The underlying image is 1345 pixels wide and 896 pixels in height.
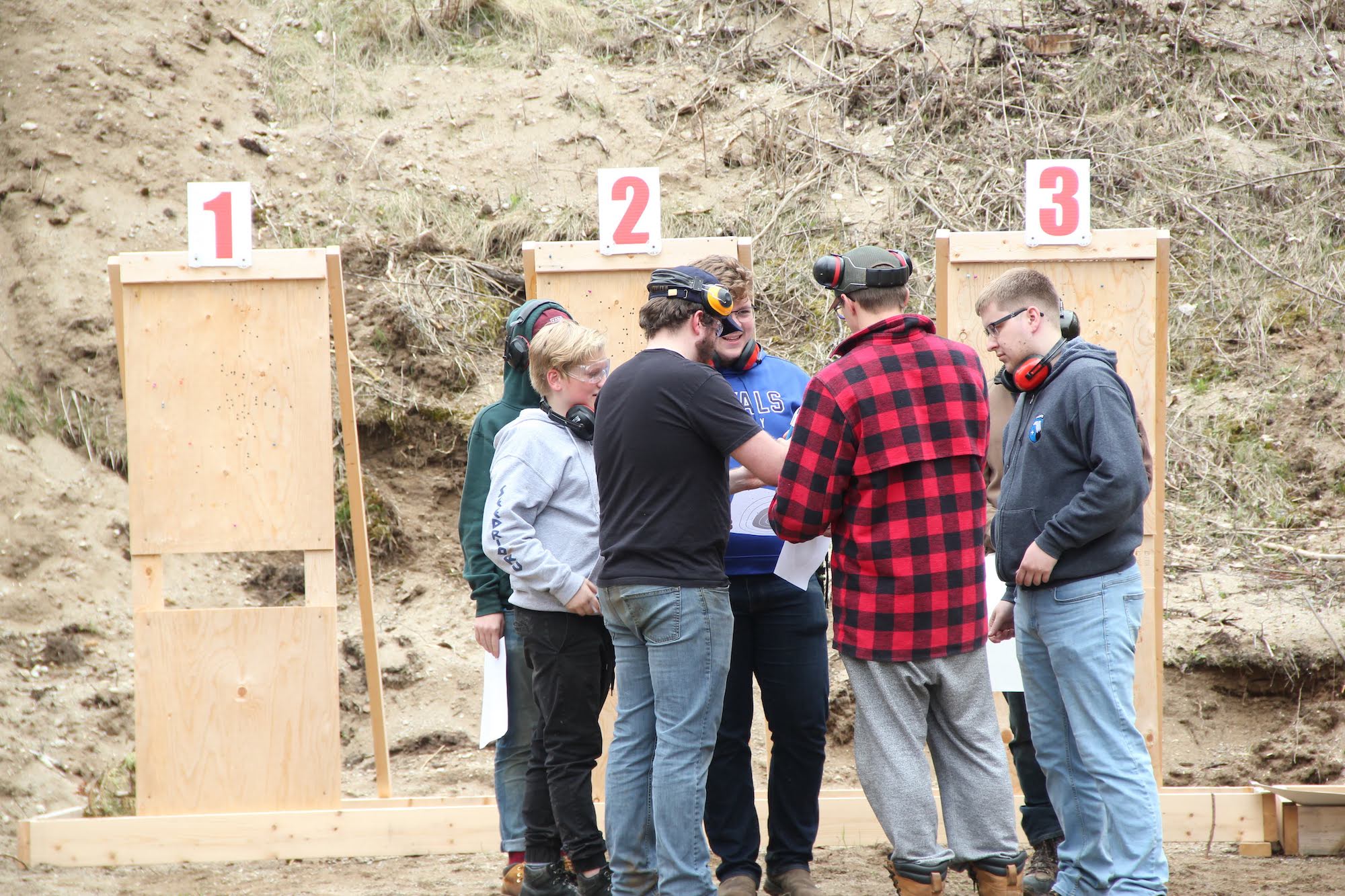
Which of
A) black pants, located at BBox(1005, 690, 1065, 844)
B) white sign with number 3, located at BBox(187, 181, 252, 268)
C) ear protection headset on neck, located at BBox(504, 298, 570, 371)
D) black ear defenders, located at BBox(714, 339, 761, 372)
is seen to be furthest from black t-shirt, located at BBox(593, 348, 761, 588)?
white sign with number 3, located at BBox(187, 181, 252, 268)

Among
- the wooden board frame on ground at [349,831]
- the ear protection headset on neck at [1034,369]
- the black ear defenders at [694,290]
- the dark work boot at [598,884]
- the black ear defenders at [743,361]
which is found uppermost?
the black ear defenders at [694,290]

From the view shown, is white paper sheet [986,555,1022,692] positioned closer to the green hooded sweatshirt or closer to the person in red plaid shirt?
the person in red plaid shirt

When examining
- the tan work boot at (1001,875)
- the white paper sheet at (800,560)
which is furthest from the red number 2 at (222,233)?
the tan work boot at (1001,875)

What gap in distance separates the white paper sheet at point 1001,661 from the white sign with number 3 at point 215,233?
2957 millimetres

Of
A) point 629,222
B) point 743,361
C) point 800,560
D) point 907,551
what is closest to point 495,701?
point 800,560

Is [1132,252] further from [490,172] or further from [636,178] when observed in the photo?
[490,172]

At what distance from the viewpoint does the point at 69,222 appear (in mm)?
7660

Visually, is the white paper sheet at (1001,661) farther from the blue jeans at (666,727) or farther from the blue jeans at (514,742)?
the blue jeans at (514,742)

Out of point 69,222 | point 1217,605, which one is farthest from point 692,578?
point 69,222

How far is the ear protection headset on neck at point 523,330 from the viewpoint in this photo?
A: 3.75m

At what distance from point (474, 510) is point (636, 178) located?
154 centimetres

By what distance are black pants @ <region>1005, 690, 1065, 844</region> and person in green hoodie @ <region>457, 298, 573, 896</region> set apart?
156 cm

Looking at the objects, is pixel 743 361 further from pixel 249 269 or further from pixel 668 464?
pixel 249 269

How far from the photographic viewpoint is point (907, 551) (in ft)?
10.1
